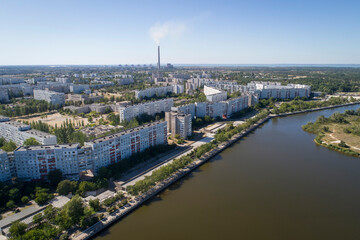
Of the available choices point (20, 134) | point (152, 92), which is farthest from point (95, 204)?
point (152, 92)

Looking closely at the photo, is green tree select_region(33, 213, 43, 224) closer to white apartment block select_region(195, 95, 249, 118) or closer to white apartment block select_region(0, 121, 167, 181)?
white apartment block select_region(0, 121, 167, 181)

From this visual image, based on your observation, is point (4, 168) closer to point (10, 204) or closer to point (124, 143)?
point (10, 204)

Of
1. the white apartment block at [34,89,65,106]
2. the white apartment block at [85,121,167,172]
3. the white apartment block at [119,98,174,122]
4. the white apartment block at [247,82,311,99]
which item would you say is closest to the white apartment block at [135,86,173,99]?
the white apartment block at [119,98,174,122]

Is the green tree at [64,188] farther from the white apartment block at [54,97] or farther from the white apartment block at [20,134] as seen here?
the white apartment block at [54,97]

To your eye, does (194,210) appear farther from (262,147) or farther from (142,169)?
(262,147)

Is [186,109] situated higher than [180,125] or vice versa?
[186,109]

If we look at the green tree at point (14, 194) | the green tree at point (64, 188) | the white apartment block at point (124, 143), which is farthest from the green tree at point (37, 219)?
the white apartment block at point (124, 143)
